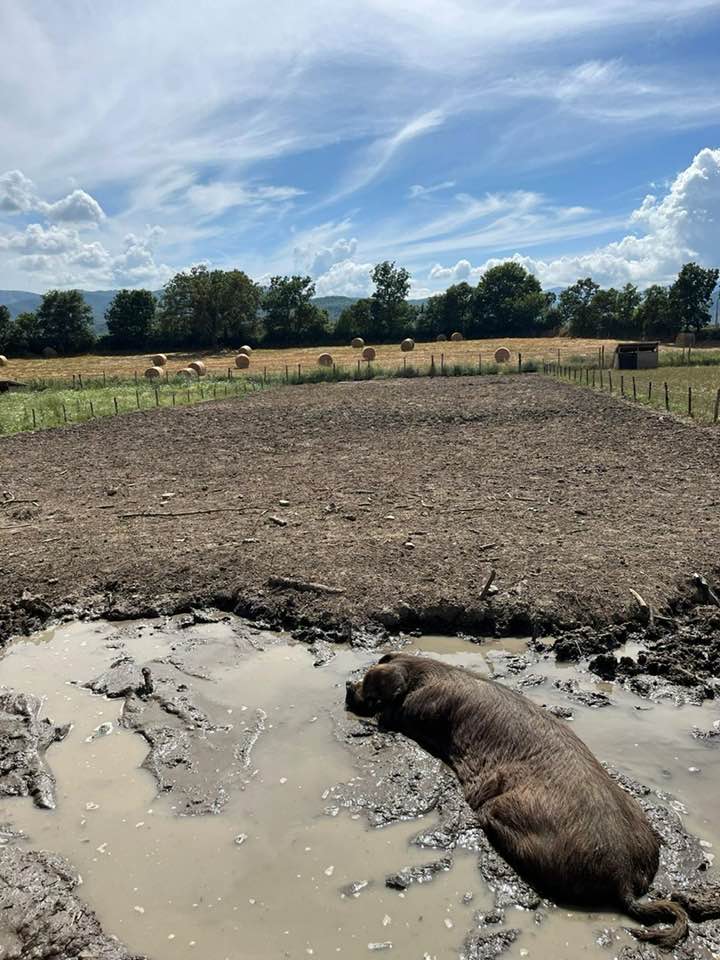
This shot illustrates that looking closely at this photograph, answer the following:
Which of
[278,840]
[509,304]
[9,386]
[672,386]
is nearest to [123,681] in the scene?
[278,840]

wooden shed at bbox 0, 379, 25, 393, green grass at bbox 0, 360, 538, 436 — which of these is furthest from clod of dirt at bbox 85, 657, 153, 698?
wooden shed at bbox 0, 379, 25, 393

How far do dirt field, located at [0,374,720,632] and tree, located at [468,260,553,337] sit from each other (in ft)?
202

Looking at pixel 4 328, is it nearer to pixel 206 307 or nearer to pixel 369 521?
pixel 206 307

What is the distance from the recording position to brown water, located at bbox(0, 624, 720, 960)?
361 centimetres

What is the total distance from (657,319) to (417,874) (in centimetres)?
7162

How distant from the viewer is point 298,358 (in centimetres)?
5703

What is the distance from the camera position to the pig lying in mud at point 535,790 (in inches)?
147

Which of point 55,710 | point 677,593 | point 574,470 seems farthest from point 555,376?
point 55,710

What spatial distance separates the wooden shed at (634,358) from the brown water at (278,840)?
120 ft

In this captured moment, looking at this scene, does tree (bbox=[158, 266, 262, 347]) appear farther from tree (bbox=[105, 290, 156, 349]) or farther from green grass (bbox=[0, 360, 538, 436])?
green grass (bbox=[0, 360, 538, 436])

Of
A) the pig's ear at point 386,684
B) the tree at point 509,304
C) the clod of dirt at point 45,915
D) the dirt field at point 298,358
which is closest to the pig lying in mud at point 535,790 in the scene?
the pig's ear at point 386,684

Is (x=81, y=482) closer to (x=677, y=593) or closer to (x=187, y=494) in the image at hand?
(x=187, y=494)

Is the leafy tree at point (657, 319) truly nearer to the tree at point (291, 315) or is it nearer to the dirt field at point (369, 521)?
the tree at point (291, 315)

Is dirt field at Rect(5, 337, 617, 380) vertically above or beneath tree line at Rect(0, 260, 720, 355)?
beneath
